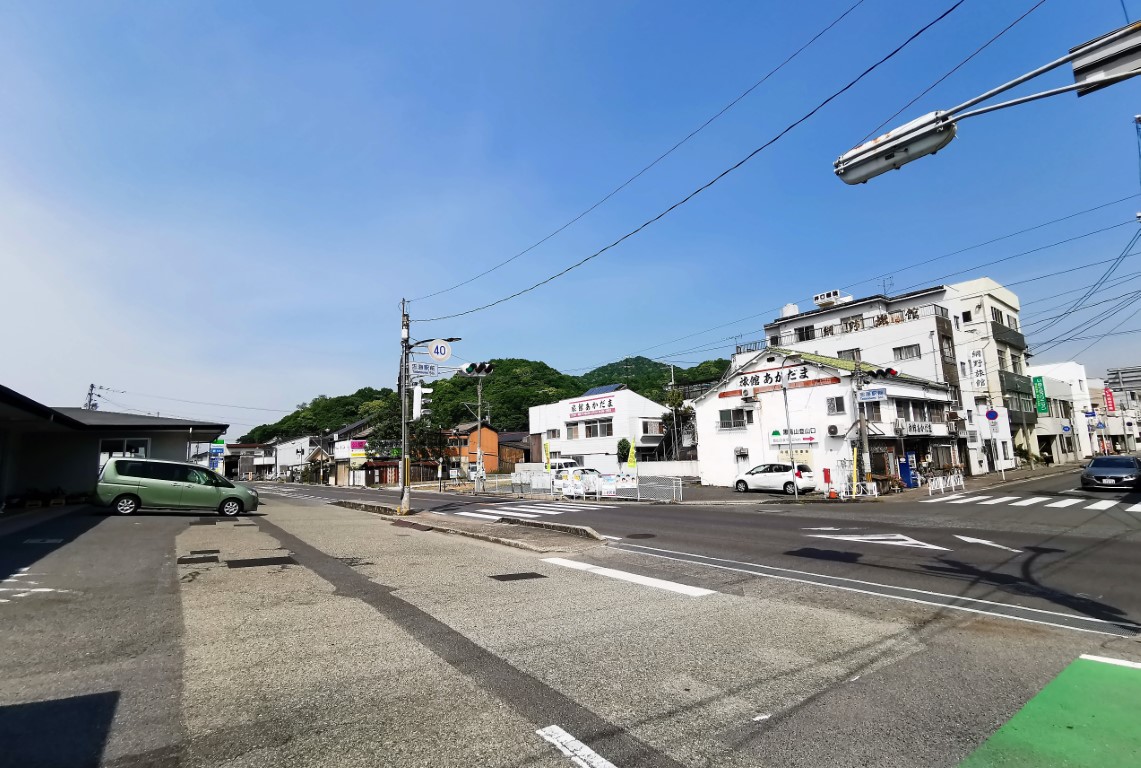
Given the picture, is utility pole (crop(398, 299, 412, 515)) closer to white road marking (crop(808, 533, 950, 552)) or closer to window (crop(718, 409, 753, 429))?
white road marking (crop(808, 533, 950, 552))

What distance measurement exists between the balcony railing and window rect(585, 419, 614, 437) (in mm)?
18215

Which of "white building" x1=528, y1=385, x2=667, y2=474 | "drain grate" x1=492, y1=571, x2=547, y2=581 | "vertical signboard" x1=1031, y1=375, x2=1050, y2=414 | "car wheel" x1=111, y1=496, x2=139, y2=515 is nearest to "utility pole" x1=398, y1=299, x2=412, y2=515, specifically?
"car wheel" x1=111, y1=496, x2=139, y2=515

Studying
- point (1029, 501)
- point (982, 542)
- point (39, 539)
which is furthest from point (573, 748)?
point (1029, 501)

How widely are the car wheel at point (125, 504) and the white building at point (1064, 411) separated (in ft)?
224

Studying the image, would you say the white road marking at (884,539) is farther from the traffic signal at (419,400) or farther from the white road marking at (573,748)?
the traffic signal at (419,400)

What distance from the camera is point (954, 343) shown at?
139 feet

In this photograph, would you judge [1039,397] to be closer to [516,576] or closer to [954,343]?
[954,343]

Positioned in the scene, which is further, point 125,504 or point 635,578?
point 125,504

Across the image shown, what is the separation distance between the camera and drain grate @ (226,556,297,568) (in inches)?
360

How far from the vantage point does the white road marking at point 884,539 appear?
1194 centimetres

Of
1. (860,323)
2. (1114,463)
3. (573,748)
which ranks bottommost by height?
(573,748)

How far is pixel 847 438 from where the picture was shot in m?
30.1

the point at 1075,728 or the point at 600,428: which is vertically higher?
the point at 600,428

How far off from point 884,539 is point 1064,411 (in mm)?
69834
